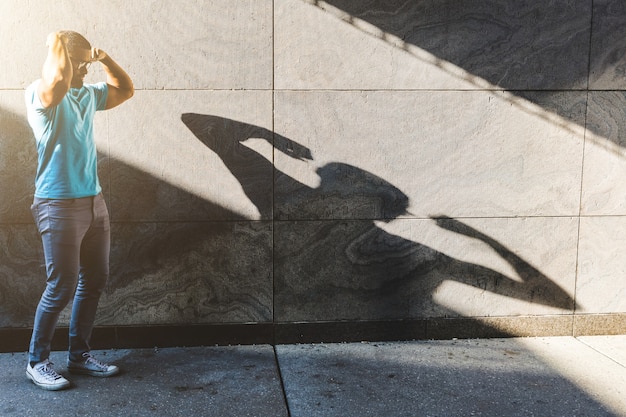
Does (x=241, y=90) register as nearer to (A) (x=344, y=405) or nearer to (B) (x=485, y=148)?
(B) (x=485, y=148)

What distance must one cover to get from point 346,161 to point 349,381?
1661 millimetres

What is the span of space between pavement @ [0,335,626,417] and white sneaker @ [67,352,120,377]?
1.8 inches

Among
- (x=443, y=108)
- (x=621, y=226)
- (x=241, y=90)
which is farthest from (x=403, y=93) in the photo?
(x=621, y=226)

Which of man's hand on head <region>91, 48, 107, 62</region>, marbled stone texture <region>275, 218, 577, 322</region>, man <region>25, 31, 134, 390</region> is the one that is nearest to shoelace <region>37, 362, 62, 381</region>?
man <region>25, 31, 134, 390</region>

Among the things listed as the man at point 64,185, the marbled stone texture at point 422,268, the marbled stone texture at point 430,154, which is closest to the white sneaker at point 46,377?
the man at point 64,185

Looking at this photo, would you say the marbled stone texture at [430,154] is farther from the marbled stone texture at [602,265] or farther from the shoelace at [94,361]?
the shoelace at [94,361]

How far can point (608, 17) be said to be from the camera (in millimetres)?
4793

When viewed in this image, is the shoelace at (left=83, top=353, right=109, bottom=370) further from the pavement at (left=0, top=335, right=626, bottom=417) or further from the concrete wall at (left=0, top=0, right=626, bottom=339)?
the concrete wall at (left=0, top=0, right=626, bottom=339)

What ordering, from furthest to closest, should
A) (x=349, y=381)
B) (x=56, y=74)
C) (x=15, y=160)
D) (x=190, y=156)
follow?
(x=190, y=156) → (x=15, y=160) → (x=349, y=381) → (x=56, y=74)

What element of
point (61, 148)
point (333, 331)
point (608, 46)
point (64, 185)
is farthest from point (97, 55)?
point (608, 46)

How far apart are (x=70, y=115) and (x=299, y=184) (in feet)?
5.66

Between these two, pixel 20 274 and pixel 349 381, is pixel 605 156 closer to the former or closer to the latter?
pixel 349 381

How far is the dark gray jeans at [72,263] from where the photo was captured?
151 inches

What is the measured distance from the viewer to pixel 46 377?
3932 millimetres
